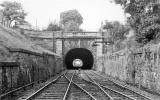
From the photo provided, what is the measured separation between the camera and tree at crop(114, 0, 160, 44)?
15.8 metres

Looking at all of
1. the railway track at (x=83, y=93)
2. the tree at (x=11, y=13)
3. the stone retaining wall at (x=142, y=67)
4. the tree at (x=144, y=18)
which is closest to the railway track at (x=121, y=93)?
the railway track at (x=83, y=93)

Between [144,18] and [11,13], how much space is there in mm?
34927

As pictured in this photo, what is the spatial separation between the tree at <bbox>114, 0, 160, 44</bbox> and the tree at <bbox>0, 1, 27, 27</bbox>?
32.5m

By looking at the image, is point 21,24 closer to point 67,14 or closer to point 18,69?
point 67,14

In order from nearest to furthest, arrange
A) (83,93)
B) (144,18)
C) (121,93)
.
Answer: (121,93) < (83,93) < (144,18)

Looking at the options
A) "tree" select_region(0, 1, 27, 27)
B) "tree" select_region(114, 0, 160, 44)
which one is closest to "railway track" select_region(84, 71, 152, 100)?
"tree" select_region(114, 0, 160, 44)

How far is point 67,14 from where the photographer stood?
7806 cm

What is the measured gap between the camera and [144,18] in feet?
54.3

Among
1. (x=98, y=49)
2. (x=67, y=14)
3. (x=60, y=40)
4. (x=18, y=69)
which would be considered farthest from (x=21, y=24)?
(x=18, y=69)

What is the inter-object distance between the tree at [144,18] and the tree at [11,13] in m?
32.5

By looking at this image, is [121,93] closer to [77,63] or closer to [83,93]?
[83,93]

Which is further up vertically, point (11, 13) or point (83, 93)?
point (11, 13)

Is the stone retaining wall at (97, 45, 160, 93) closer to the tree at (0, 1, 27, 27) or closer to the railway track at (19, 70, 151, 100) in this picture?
the railway track at (19, 70, 151, 100)

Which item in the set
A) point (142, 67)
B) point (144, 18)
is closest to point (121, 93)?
point (142, 67)
